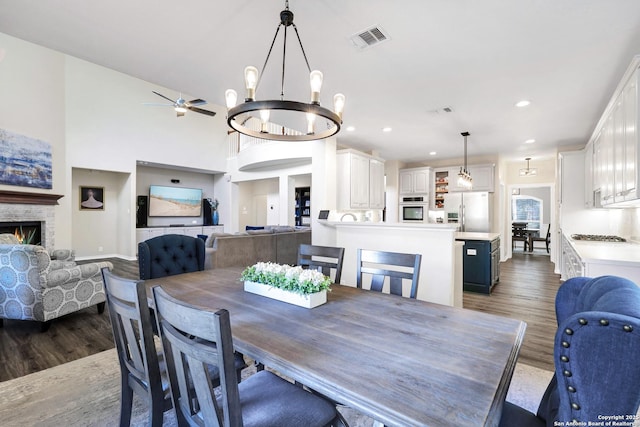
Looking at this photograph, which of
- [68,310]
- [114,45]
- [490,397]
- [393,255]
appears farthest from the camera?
[68,310]

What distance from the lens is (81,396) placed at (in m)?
2.04

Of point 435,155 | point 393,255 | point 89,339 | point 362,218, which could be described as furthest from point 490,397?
point 435,155

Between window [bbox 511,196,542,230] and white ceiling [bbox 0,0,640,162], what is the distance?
383 inches

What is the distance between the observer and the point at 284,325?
1327mm

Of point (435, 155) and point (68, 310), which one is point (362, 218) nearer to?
point (435, 155)

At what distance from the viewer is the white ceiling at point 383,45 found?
196cm

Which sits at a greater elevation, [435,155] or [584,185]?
[435,155]

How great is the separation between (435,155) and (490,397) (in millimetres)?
6990

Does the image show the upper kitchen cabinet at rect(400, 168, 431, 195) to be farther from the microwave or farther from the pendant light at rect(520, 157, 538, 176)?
the pendant light at rect(520, 157, 538, 176)

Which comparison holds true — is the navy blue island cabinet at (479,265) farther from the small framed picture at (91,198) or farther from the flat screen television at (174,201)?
the small framed picture at (91,198)

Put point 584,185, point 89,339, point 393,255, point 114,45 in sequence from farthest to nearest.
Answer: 1. point 584,185
2. point 89,339
3. point 114,45
4. point 393,255

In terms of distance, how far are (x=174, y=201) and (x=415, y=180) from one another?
24.5 feet

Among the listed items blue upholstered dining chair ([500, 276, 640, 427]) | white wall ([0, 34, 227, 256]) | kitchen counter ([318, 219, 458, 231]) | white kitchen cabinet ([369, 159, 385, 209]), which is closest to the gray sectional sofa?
kitchen counter ([318, 219, 458, 231])

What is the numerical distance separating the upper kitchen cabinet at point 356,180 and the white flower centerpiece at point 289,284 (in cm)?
389
